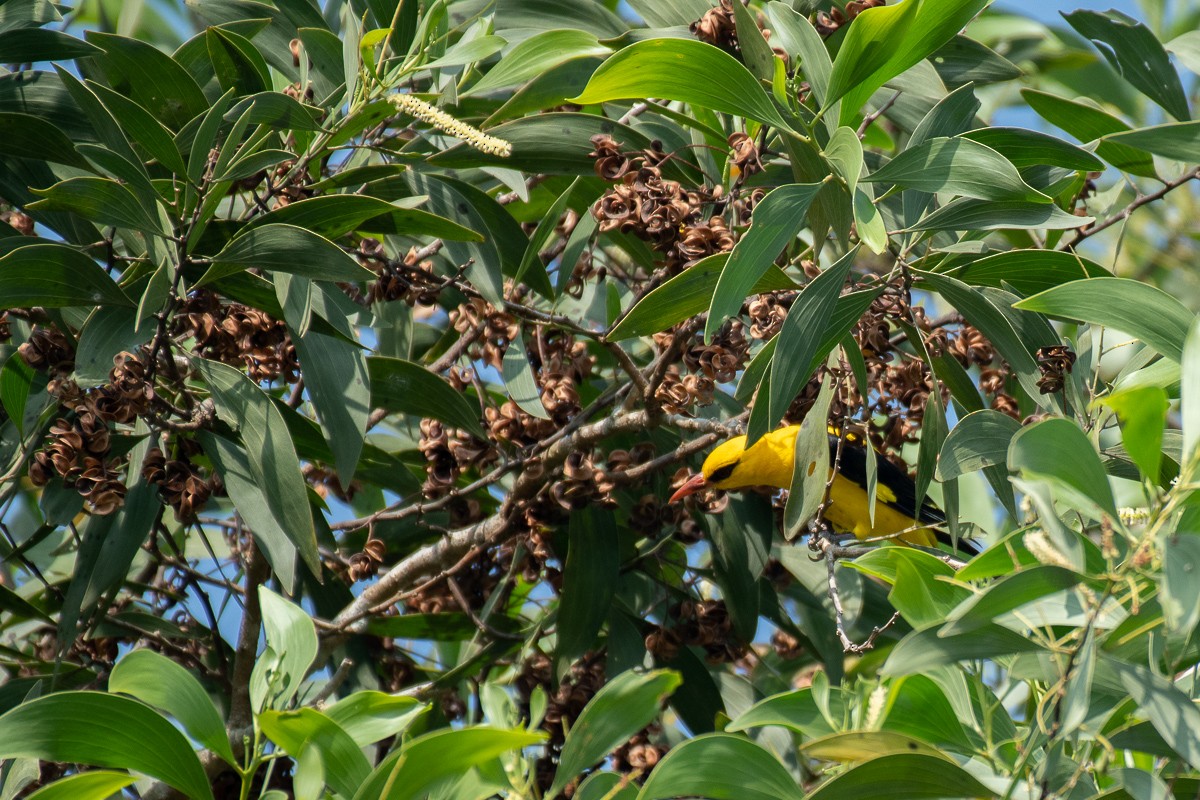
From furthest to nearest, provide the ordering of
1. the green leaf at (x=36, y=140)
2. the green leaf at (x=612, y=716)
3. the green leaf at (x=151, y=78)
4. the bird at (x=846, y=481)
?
1. the bird at (x=846, y=481)
2. the green leaf at (x=151, y=78)
3. the green leaf at (x=36, y=140)
4. the green leaf at (x=612, y=716)

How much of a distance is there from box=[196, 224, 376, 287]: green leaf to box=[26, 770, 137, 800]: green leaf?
91 centimetres

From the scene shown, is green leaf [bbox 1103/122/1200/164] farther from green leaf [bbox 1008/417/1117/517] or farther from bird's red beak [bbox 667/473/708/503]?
bird's red beak [bbox 667/473/708/503]

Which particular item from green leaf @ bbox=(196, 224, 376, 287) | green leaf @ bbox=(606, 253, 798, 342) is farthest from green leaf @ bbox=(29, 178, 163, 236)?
green leaf @ bbox=(606, 253, 798, 342)

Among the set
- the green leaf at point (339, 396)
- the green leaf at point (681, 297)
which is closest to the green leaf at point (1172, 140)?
the green leaf at point (681, 297)

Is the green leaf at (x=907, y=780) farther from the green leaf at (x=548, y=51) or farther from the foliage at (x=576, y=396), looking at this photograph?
the green leaf at (x=548, y=51)

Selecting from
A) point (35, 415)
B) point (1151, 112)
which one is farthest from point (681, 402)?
point (1151, 112)

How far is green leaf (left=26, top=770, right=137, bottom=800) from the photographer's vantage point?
1498 mm

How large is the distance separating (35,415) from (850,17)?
195 centimetres

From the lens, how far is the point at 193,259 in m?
2.27

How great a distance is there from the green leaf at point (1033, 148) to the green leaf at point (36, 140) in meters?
1.75

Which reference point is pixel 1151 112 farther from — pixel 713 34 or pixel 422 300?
pixel 422 300

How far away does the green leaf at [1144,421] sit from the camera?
1318mm

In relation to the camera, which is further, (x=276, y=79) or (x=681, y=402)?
(x=276, y=79)

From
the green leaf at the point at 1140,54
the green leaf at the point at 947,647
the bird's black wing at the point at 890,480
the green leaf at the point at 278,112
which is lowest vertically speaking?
the bird's black wing at the point at 890,480
